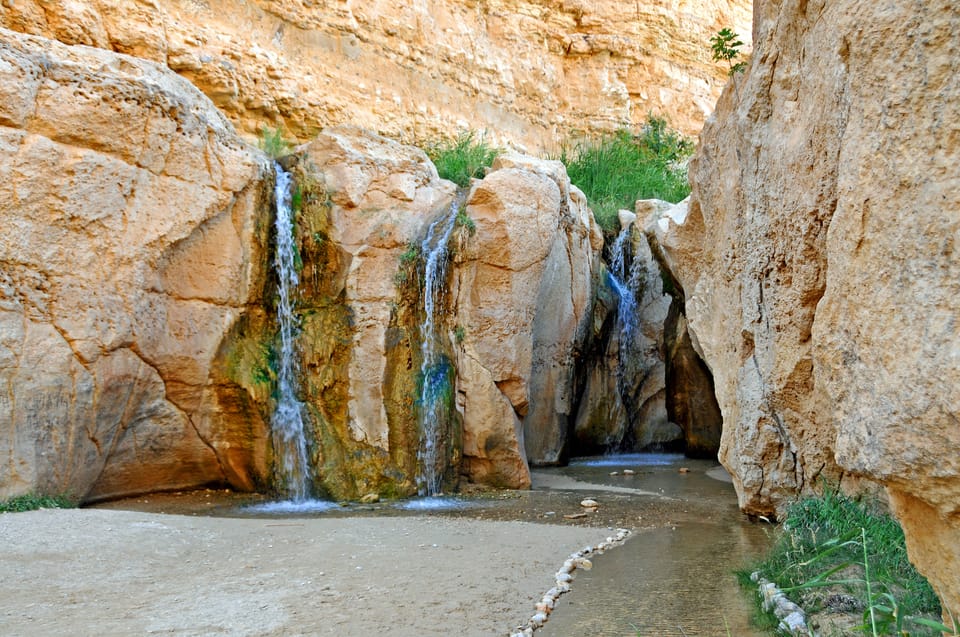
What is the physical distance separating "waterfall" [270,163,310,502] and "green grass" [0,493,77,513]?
2044 mm

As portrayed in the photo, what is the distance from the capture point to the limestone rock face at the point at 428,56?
1186 centimetres

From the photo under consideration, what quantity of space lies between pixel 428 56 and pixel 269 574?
45.0 ft

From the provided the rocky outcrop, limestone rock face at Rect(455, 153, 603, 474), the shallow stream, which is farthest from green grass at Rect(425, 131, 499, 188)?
the rocky outcrop

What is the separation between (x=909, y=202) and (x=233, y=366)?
23.5ft

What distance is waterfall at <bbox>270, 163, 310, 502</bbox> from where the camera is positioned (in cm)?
820

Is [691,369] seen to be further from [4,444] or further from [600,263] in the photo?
[4,444]

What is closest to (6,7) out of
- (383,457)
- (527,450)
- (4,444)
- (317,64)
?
(317,64)

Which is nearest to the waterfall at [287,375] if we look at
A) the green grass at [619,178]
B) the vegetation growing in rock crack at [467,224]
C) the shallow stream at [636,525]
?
the shallow stream at [636,525]

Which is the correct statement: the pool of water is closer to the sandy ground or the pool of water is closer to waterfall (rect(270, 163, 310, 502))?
the sandy ground

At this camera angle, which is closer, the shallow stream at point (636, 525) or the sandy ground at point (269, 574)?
the sandy ground at point (269, 574)

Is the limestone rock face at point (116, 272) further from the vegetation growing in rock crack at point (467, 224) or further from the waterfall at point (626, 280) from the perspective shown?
the waterfall at point (626, 280)

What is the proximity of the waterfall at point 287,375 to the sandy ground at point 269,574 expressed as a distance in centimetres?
174

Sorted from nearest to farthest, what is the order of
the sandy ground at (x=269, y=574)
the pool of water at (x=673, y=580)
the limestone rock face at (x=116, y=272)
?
the sandy ground at (x=269, y=574) → the pool of water at (x=673, y=580) → the limestone rock face at (x=116, y=272)

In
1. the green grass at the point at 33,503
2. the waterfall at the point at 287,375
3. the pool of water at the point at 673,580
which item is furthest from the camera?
the waterfall at the point at 287,375
